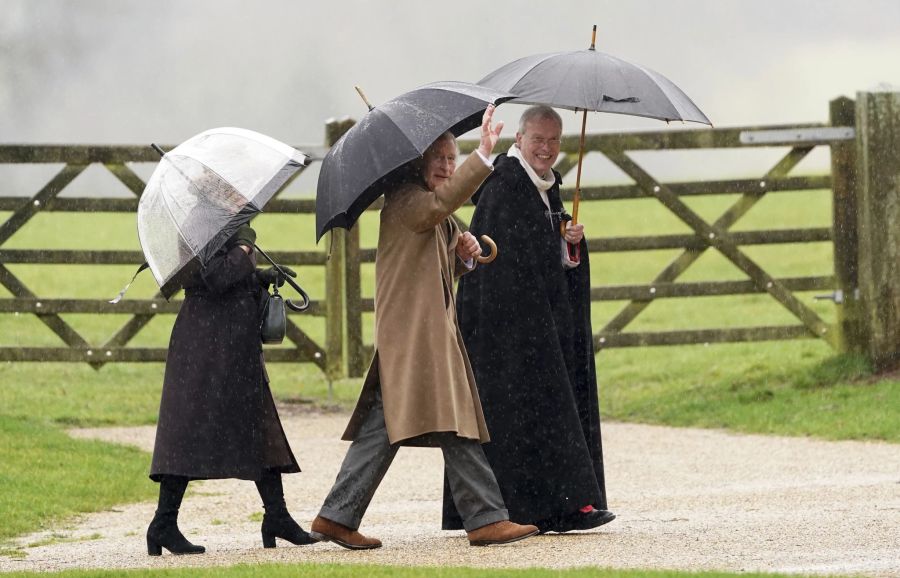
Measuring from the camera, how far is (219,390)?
20.4 ft

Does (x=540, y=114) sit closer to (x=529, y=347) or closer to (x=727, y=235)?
(x=529, y=347)

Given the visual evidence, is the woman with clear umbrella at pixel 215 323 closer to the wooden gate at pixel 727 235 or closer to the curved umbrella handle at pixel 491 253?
the curved umbrella handle at pixel 491 253

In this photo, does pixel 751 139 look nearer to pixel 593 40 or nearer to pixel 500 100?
pixel 593 40

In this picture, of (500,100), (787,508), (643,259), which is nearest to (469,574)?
(500,100)

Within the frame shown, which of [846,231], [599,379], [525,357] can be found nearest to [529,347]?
[525,357]

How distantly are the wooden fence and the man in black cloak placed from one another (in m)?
4.90

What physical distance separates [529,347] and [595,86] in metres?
1.17

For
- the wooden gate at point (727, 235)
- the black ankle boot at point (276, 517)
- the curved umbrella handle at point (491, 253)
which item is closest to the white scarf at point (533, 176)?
the curved umbrella handle at point (491, 253)

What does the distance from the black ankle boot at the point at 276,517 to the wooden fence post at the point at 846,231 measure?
22.4 ft

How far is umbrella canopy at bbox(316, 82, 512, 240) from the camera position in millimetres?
5699

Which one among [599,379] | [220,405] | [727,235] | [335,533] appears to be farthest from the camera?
[599,379]

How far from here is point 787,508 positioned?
721cm

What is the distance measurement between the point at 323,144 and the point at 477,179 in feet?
21.0

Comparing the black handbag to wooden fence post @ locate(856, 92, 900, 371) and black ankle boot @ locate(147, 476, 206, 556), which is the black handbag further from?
wooden fence post @ locate(856, 92, 900, 371)
